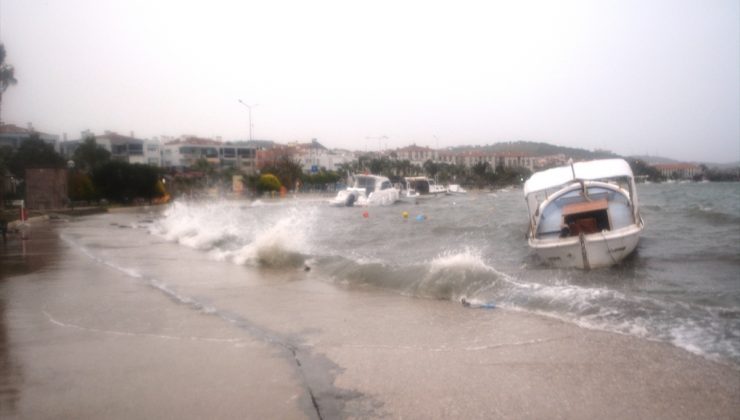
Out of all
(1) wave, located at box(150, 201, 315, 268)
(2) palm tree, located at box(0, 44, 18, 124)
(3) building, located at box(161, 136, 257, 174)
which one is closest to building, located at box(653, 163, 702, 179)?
(1) wave, located at box(150, 201, 315, 268)

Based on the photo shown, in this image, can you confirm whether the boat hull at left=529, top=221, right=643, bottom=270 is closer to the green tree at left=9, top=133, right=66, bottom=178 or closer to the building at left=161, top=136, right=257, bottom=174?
the green tree at left=9, top=133, right=66, bottom=178

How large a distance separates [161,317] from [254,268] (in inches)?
252

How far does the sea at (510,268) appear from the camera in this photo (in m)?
8.53

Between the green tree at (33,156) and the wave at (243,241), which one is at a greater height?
the green tree at (33,156)

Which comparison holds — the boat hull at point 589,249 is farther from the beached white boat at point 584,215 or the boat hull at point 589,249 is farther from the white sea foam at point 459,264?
the white sea foam at point 459,264

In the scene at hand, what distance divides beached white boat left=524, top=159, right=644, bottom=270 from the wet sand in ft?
17.7

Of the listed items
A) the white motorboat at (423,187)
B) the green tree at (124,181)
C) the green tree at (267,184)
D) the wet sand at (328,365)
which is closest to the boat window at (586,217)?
the wet sand at (328,365)

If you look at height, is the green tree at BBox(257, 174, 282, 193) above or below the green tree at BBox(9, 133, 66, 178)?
below

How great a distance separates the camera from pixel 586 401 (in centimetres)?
542

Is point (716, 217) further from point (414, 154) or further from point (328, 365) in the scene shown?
point (414, 154)

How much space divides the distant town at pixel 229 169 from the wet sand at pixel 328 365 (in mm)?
11856

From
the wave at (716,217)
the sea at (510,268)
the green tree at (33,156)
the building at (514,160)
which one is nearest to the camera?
the sea at (510,268)

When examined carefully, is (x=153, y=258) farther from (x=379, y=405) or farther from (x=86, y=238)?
(x=379, y=405)

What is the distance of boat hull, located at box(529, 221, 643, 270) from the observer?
46.1 feet
